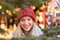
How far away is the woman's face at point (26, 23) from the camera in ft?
4.60

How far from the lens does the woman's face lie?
55.2 inches

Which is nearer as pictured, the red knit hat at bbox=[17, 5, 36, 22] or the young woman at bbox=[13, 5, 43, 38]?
the red knit hat at bbox=[17, 5, 36, 22]

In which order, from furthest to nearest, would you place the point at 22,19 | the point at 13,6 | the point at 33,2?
the point at 22,19 < the point at 33,2 < the point at 13,6

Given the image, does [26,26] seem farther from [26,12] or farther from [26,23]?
[26,12]

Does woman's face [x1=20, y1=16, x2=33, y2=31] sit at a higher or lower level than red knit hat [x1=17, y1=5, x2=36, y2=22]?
lower

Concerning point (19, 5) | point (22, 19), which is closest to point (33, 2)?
point (19, 5)

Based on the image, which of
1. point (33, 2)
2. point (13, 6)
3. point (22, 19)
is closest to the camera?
point (13, 6)

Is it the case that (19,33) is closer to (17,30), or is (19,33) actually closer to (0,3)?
(17,30)

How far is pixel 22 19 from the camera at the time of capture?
1.40m

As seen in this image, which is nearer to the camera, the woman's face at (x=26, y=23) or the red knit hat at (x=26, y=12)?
the red knit hat at (x=26, y=12)

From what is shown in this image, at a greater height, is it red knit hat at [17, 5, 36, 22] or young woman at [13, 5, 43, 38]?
red knit hat at [17, 5, 36, 22]

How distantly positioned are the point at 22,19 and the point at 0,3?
61 cm

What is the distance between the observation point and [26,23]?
4.69ft

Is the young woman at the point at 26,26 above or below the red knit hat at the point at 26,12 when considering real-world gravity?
below
